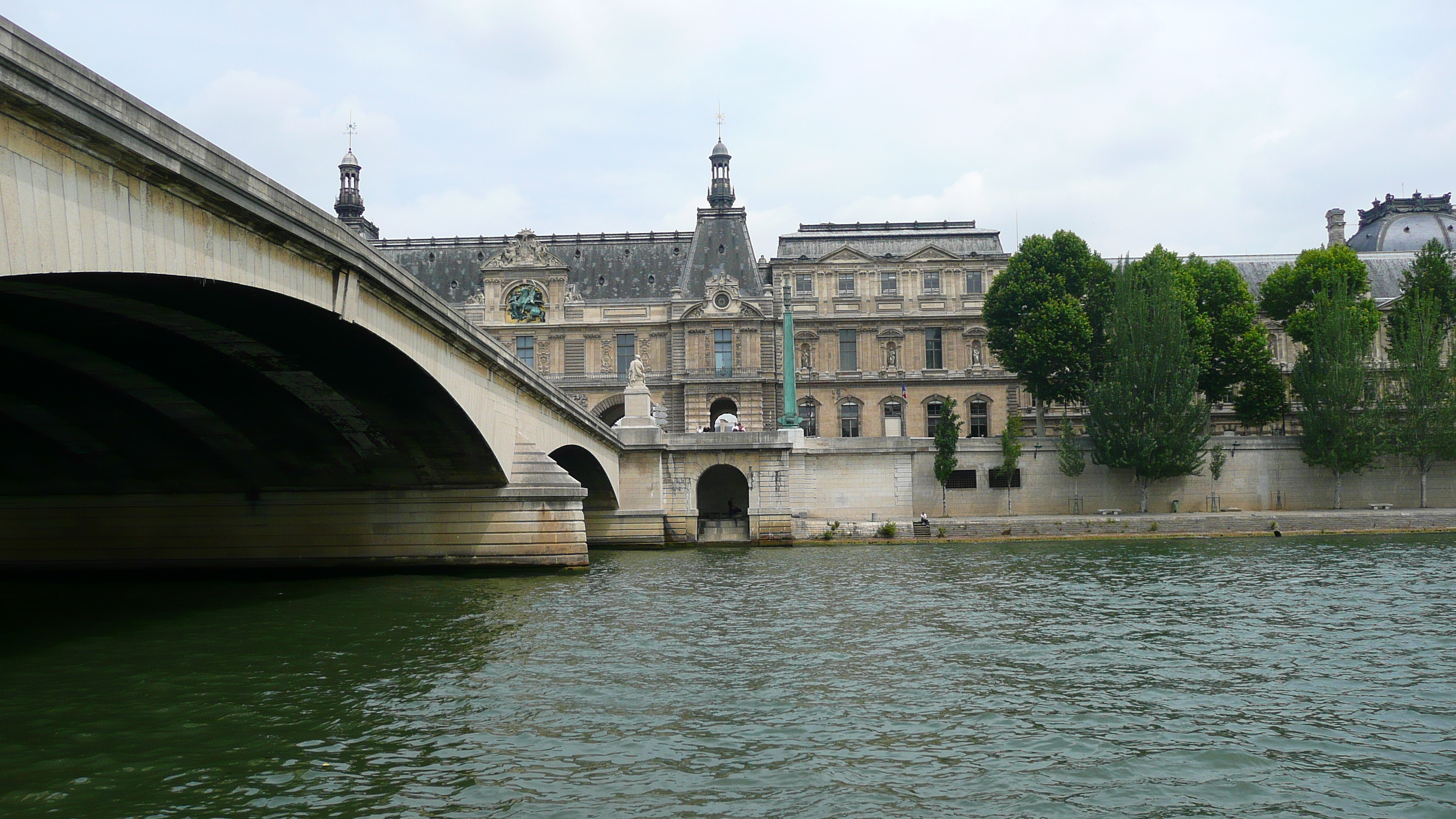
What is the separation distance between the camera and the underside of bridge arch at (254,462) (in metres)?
25.1

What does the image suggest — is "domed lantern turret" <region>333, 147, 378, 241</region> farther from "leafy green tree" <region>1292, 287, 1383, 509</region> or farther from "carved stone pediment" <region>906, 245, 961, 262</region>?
"leafy green tree" <region>1292, 287, 1383, 509</region>

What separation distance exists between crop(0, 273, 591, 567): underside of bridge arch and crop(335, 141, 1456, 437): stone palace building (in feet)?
121

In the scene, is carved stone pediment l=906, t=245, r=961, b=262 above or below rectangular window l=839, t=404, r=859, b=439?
above

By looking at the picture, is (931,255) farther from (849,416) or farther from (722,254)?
(722,254)

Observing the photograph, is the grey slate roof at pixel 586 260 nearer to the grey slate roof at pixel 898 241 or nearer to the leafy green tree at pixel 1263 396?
the grey slate roof at pixel 898 241

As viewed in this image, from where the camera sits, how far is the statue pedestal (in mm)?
47125

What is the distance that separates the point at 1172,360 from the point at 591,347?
116ft

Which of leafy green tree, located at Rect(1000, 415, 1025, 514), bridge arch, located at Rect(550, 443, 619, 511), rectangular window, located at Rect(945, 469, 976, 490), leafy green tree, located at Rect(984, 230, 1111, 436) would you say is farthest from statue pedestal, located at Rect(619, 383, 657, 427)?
leafy green tree, located at Rect(984, 230, 1111, 436)

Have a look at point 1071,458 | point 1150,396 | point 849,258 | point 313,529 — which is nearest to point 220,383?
point 313,529

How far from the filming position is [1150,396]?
181 feet

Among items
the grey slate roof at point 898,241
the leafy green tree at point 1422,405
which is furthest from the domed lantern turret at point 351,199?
the leafy green tree at point 1422,405

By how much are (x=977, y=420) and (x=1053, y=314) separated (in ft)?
41.2

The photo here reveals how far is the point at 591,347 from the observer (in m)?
71.8

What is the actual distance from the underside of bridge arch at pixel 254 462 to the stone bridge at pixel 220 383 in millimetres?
71
